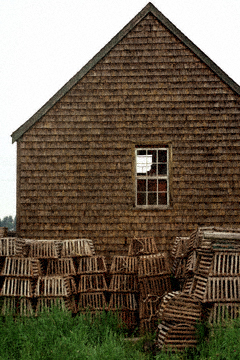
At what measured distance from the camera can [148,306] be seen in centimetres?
840

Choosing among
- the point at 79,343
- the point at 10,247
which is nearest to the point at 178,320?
the point at 79,343

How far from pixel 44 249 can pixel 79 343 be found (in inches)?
123

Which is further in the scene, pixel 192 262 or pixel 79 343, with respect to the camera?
pixel 192 262

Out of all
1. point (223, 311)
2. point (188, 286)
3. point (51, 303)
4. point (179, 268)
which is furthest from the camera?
point (179, 268)

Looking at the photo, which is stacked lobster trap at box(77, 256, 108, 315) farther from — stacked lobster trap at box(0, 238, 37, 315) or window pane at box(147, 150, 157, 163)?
window pane at box(147, 150, 157, 163)

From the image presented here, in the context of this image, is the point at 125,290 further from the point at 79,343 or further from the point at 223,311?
the point at 79,343

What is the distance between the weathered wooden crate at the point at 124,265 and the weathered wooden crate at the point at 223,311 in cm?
237

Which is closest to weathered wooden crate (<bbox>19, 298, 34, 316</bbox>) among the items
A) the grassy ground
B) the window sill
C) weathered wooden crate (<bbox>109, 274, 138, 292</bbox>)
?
the grassy ground

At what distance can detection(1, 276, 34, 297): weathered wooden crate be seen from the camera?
26.8 feet

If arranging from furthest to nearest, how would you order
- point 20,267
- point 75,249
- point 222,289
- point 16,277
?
point 75,249 < point 20,267 < point 16,277 < point 222,289

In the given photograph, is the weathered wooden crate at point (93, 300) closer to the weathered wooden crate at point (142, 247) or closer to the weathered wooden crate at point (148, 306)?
the weathered wooden crate at point (148, 306)

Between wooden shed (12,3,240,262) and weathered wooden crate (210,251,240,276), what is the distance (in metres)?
3.03

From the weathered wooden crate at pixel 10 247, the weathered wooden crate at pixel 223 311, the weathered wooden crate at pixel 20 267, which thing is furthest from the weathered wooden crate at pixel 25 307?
the weathered wooden crate at pixel 223 311

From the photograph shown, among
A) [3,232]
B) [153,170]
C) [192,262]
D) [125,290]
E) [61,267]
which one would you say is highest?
[153,170]
